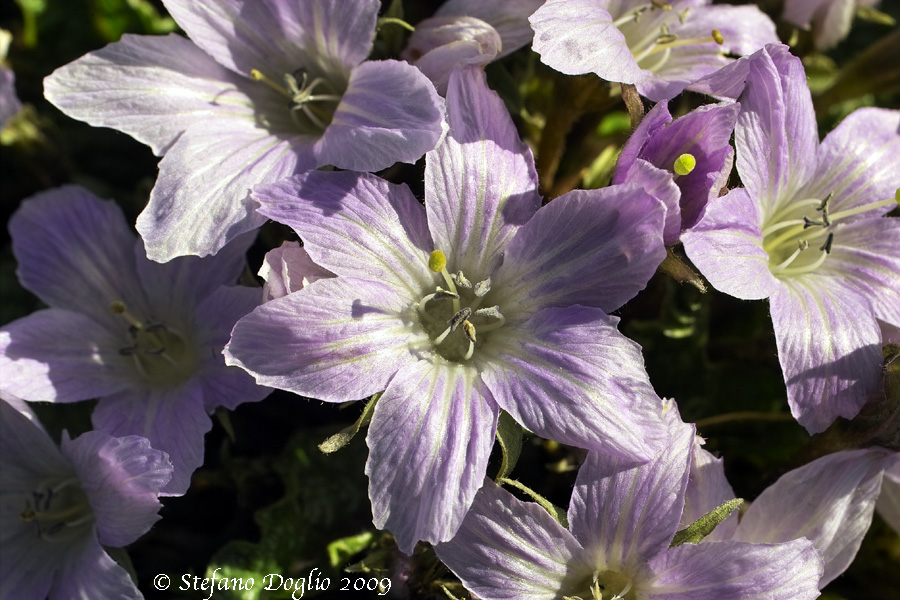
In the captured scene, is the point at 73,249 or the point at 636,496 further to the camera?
the point at 73,249

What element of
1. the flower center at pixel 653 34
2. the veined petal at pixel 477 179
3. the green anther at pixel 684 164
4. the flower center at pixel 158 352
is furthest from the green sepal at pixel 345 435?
the flower center at pixel 653 34

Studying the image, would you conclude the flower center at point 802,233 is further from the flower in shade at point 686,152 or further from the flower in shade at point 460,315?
the flower in shade at point 460,315

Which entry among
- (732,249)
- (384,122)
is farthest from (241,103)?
(732,249)

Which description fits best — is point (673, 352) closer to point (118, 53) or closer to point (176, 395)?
point (176, 395)

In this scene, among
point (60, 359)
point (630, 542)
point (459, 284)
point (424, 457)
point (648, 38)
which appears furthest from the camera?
point (648, 38)

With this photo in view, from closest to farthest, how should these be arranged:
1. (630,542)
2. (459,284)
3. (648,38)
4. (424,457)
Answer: (424,457) → (630,542) → (459,284) → (648,38)

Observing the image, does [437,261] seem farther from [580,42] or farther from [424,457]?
[580,42]

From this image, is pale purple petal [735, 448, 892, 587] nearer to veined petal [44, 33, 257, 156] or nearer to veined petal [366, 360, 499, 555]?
veined petal [366, 360, 499, 555]

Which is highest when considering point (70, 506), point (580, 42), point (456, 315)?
point (580, 42)
